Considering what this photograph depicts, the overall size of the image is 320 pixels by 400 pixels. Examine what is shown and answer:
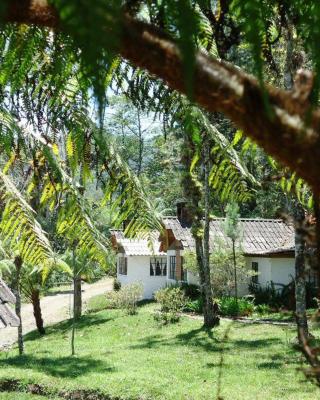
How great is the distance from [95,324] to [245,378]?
10869 mm

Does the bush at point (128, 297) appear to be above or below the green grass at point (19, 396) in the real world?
above

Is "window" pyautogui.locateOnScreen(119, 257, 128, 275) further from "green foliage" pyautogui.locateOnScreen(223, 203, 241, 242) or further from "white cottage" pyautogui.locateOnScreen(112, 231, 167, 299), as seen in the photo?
"green foliage" pyautogui.locateOnScreen(223, 203, 241, 242)

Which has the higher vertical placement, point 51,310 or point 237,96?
point 237,96

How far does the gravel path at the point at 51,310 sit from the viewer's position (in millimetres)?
22659

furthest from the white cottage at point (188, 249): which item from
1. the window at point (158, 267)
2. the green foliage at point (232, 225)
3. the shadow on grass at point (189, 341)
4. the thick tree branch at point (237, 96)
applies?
the thick tree branch at point (237, 96)

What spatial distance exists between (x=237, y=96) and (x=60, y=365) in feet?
46.1

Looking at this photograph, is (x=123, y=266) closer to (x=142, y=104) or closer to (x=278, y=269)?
(x=278, y=269)

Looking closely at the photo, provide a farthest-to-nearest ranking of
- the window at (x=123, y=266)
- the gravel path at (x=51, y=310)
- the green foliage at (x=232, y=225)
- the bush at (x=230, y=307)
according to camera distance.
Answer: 1. the window at (x=123, y=266)
2. the gravel path at (x=51, y=310)
3. the green foliage at (x=232, y=225)
4. the bush at (x=230, y=307)

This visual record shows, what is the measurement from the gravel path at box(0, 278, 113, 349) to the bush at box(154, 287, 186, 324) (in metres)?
5.39

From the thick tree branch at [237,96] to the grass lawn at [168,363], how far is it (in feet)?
25.4

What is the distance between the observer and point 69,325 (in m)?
22.6

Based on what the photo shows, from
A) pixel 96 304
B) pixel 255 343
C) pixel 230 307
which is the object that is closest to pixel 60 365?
pixel 255 343

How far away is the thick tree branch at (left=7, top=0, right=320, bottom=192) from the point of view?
744mm

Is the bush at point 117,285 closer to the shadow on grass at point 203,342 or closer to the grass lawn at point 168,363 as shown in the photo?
the grass lawn at point 168,363
